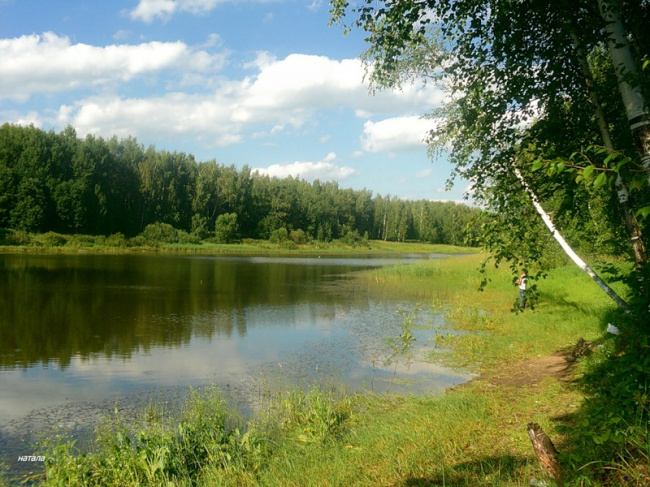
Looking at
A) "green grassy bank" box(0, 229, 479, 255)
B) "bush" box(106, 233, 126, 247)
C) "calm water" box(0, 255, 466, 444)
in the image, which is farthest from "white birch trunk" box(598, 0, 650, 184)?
"bush" box(106, 233, 126, 247)

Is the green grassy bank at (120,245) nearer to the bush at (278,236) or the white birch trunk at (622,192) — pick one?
the bush at (278,236)

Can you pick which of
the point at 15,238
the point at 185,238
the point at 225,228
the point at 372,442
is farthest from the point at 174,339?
the point at 225,228

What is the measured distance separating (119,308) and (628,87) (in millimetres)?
22725

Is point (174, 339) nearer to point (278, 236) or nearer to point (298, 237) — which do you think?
point (278, 236)

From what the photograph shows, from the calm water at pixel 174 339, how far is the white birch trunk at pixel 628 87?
313 inches

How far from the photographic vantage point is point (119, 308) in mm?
23000

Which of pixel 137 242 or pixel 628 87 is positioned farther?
pixel 137 242

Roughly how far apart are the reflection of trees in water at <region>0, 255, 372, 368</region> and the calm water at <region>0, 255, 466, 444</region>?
53mm

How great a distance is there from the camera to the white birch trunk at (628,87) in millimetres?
4664

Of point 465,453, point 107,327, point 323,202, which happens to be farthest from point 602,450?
point 323,202

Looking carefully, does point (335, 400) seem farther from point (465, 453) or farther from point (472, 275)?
point (472, 275)

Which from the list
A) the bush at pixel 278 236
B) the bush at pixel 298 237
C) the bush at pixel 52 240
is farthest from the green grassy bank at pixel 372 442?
the bush at pixel 298 237

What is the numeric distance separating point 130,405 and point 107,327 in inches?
371

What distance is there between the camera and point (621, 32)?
16.4 feet
